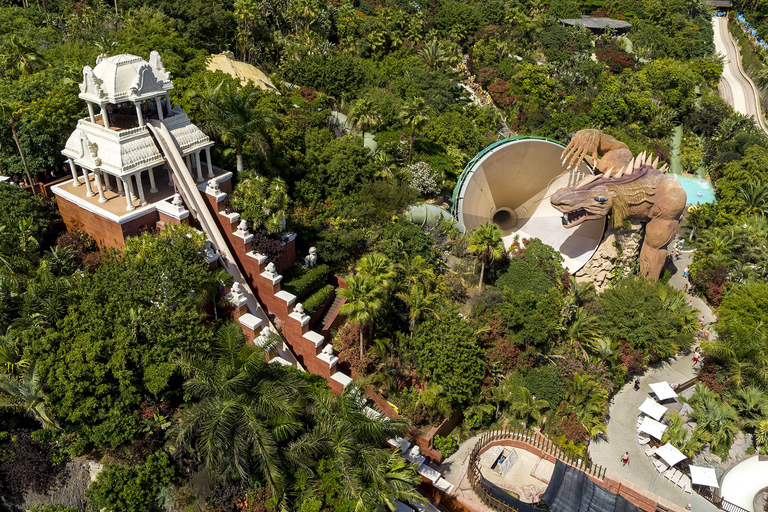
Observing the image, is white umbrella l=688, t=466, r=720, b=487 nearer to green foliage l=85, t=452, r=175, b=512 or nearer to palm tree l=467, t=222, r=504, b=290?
palm tree l=467, t=222, r=504, b=290

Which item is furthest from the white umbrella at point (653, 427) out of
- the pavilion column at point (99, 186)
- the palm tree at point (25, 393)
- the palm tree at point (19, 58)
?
the palm tree at point (19, 58)

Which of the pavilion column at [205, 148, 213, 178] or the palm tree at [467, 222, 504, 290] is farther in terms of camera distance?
the palm tree at [467, 222, 504, 290]

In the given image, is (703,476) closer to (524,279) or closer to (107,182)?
(524,279)

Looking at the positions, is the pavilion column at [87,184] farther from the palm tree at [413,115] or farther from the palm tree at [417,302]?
the palm tree at [413,115]

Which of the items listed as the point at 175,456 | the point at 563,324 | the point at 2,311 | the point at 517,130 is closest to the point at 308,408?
the point at 175,456

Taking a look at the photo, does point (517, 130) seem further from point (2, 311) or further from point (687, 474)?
point (2, 311)

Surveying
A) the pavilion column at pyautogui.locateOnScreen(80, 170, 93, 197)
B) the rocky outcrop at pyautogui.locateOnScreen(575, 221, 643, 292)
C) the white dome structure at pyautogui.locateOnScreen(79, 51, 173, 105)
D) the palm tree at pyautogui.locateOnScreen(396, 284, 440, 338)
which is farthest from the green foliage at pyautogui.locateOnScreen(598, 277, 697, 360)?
the pavilion column at pyautogui.locateOnScreen(80, 170, 93, 197)
